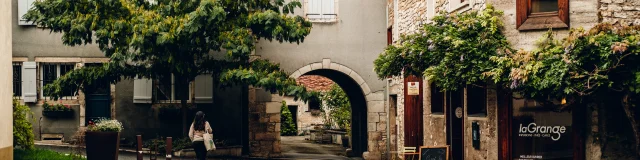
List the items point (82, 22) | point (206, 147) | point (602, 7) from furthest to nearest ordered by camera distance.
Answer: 1. point (82, 22)
2. point (206, 147)
3. point (602, 7)

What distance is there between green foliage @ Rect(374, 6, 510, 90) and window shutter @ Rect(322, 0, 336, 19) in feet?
28.0

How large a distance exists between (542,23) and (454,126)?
179 inches

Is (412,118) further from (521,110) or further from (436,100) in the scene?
(521,110)

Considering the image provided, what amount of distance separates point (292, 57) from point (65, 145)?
597 cm

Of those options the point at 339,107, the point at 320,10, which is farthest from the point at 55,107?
the point at 339,107

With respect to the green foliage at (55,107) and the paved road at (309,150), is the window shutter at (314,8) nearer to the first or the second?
the paved road at (309,150)

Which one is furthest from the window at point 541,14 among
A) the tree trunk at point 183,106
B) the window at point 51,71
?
the window at point 51,71

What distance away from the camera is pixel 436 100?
743 inches

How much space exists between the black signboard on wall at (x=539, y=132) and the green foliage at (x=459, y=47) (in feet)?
3.27

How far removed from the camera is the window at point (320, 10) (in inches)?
924

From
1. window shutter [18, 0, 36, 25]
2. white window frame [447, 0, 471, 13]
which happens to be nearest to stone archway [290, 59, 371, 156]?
window shutter [18, 0, 36, 25]

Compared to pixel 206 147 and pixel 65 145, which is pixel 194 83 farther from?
pixel 206 147

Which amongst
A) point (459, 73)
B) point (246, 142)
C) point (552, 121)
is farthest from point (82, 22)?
point (552, 121)

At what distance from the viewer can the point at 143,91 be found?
74.6ft
